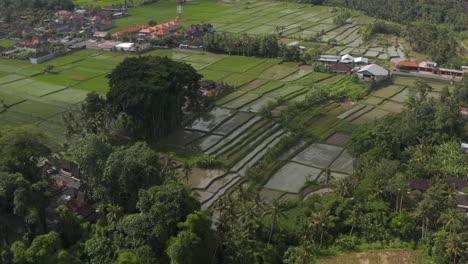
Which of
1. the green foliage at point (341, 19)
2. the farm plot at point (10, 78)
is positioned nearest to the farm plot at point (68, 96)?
the farm plot at point (10, 78)

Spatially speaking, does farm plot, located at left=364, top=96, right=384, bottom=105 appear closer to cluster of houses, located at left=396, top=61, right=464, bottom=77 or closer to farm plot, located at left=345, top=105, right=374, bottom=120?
farm plot, located at left=345, top=105, right=374, bottom=120

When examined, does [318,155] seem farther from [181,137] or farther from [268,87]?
[268,87]

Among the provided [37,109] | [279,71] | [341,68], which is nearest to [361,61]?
[341,68]

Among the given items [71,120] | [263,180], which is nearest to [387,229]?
[263,180]

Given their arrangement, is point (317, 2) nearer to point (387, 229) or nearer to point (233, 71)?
point (233, 71)

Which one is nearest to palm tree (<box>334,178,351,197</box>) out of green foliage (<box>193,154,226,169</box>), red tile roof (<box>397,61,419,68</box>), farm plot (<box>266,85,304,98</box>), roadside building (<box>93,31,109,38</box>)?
green foliage (<box>193,154,226,169</box>)

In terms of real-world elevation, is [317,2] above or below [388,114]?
above
